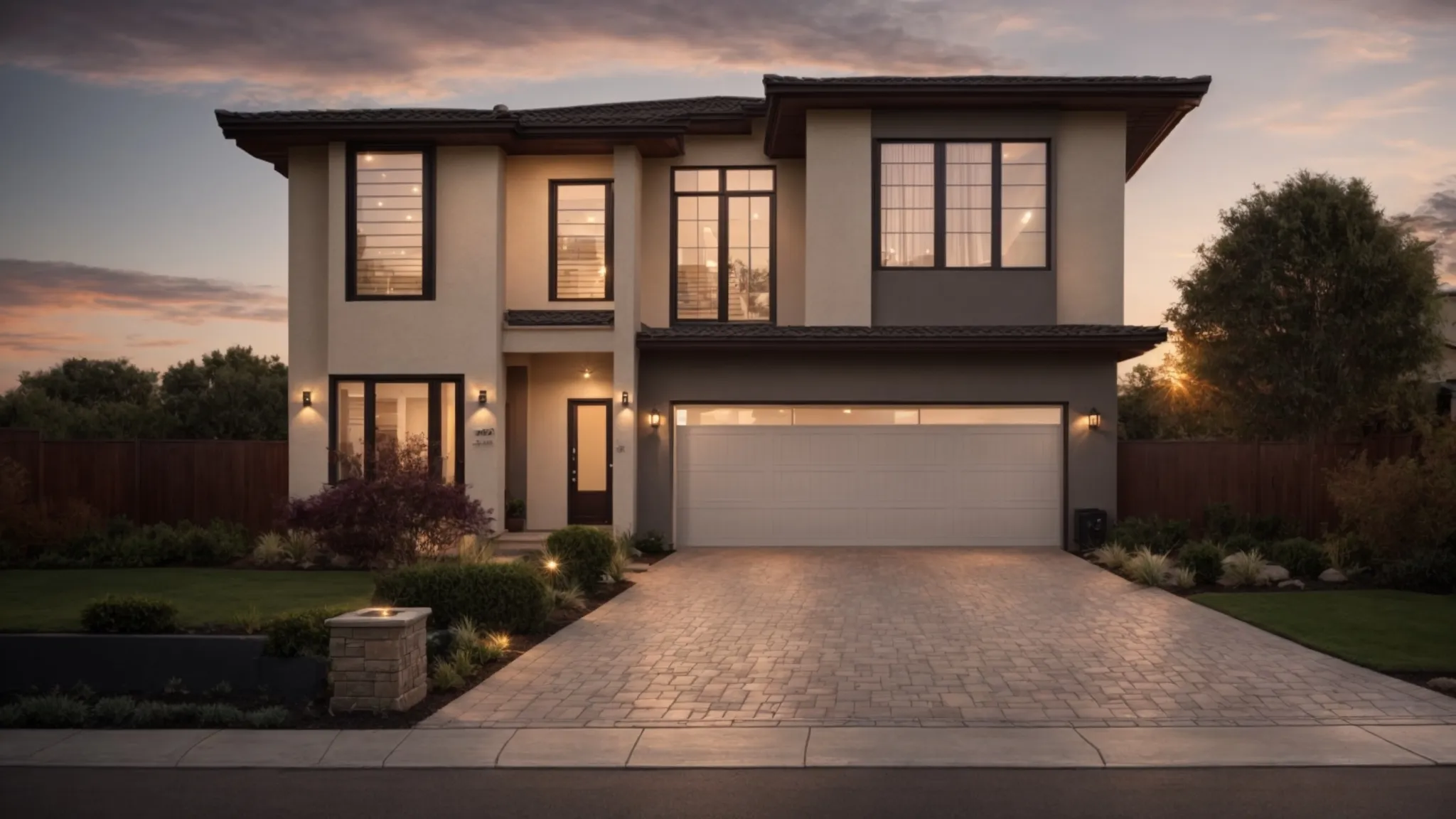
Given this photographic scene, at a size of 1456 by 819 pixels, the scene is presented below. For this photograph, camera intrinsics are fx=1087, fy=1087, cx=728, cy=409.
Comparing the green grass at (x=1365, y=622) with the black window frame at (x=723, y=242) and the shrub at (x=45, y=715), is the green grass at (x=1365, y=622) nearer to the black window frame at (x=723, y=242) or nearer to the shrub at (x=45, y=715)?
the black window frame at (x=723, y=242)

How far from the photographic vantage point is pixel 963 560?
1764cm

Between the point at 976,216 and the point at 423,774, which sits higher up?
the point at 976,216

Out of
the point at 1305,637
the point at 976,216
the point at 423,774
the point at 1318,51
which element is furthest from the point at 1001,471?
the point at 423,774

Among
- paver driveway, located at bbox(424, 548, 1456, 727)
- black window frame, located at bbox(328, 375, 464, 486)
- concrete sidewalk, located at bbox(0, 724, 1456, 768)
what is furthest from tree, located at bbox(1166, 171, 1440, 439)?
black window frame, located at bbox(328, 375, 464, 486)

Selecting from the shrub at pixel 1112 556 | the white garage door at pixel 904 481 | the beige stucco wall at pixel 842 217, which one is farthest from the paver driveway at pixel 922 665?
the beige stucco wall at pixel 842 217

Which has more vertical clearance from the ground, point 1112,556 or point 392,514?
point 392,514

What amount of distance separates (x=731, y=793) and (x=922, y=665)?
4021 millimetres

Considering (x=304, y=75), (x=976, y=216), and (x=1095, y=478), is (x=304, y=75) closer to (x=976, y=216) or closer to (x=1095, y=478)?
(x=976, y=216)

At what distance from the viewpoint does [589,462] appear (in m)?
20.5

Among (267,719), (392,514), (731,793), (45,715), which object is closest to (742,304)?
(392,514)

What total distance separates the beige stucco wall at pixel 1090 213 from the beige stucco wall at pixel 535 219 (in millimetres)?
8216

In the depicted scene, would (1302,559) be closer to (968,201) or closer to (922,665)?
(968,201)

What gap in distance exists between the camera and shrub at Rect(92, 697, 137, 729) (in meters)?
8.28

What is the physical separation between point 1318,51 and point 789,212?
33.0ft
